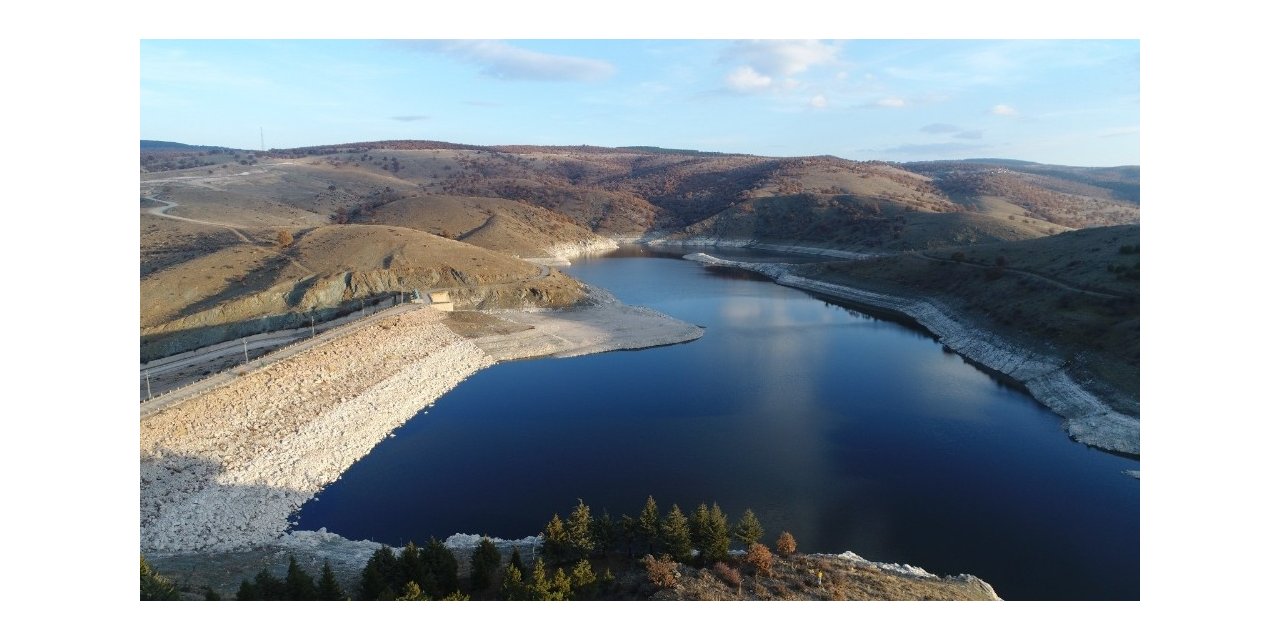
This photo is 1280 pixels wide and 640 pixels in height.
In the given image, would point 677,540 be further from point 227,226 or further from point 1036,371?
point 227,226

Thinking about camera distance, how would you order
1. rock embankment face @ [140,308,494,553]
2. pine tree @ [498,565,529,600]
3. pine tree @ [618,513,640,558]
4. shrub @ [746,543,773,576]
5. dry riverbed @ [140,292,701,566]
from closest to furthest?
pine tree @ [498,565,529,600]
shrub @ [746,543,773,576]
pine tree @ [618,513,640,558]
rock embankment face @ [140,308,494,553]
dry riverbed @ [140,292,701,566]

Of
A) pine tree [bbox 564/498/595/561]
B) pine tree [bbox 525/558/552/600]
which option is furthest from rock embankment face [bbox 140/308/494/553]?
pine tree [bbox 525/558/552/600]

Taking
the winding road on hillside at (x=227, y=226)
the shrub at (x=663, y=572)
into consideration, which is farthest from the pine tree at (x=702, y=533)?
the winding road on hillside at (x=227, y=226)

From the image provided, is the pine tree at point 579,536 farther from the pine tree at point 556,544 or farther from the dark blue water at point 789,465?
the dark blue water at point 789,465

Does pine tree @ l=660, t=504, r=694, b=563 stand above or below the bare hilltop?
below

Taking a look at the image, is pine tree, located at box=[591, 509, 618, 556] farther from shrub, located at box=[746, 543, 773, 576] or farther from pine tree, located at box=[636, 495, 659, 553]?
shrub, located at box=[746, 543, 773, 576]

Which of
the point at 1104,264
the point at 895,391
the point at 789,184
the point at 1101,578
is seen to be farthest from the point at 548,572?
the point at 789,184
